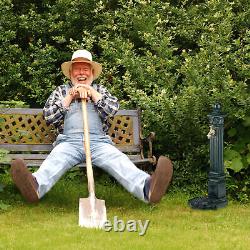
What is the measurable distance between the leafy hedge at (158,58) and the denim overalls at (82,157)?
0.67 m

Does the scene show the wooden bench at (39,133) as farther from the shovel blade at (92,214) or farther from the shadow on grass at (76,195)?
the shovel blade at (92,214)

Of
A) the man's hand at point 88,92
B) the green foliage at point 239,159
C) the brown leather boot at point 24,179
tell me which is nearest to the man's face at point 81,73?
the man's hand at point 88,92

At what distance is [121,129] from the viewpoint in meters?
6.42

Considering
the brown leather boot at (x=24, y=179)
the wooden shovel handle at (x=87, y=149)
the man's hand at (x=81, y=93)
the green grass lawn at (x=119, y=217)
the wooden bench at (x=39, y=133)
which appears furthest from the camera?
the wooden bench at (x=39, y=133)

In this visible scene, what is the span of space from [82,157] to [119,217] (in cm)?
73

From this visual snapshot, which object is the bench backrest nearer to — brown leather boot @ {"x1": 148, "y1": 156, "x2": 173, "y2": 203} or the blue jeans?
the blue jeans

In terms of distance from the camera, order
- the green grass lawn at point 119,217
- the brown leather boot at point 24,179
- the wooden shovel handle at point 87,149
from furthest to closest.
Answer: the wooden shovel handle at point 87,149 < the brown leather boot at point 24,179 < the green grass lawn at point 119,217

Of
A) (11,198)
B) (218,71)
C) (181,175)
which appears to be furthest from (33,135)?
(218,71)

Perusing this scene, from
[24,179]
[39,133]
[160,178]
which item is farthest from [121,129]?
[24,179]

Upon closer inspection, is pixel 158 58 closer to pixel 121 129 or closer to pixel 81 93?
pixel 121 129

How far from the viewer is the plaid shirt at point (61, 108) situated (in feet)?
19.1

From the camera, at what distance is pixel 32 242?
449 cm

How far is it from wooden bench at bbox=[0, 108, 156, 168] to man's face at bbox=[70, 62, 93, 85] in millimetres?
596

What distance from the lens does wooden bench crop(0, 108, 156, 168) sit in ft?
20.3
